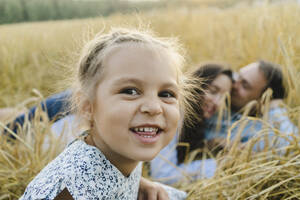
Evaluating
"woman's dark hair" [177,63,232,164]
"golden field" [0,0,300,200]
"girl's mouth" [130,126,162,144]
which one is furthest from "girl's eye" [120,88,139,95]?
"woman's dark hair" [177,63,232,164]

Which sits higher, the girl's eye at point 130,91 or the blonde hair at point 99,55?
the blonde hair at point 99,55

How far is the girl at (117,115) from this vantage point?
81 centimetres

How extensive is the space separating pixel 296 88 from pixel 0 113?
216 cm

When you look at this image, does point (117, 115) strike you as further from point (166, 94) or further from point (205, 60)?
point (205, 60)

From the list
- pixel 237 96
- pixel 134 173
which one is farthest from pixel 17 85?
pixel 134 173

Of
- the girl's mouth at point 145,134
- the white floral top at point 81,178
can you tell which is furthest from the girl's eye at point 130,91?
the white floral top at point 81,178

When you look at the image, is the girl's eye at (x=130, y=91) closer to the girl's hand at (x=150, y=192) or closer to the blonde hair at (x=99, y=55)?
the blonde hair at (x=99, y=55)

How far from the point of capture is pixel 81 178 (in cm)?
84

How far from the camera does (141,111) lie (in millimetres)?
806

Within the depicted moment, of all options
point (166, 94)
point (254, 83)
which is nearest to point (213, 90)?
point (254, 83)

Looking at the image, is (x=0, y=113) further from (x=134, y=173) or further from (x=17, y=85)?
(x=134, y=173)

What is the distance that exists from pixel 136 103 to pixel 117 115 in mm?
62

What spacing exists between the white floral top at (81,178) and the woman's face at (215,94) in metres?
1.44

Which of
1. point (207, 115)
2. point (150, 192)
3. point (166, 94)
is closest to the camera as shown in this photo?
point (166, 94)
